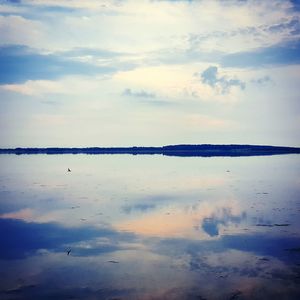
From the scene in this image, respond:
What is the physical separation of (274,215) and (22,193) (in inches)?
629

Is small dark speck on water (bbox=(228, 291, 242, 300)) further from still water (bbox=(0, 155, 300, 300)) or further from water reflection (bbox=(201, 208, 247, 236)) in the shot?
water reflection (bbox=(201, 208, 247, 236))

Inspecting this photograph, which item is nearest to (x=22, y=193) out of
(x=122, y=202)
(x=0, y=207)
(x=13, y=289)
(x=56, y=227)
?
(x=0, y=207)

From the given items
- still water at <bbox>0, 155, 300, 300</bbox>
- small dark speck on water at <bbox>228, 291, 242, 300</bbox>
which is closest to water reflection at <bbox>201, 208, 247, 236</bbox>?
still water at <bbox>0, 155, 300, 300</bbox>

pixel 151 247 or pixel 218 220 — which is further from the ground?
pixel 218 220

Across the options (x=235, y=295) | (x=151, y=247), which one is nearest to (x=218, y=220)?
(x=151, y=247)

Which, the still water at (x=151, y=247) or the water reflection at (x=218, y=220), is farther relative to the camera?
the water reflection at (x=218, y=220)

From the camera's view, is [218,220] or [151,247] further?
[218,220]

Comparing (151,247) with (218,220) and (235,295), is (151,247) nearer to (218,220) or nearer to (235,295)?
(235,295)

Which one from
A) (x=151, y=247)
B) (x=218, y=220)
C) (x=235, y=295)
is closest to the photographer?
(x=235, y=295)

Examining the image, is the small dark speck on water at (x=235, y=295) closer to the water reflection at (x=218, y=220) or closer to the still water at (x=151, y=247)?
the still water at (x=151, y=247)

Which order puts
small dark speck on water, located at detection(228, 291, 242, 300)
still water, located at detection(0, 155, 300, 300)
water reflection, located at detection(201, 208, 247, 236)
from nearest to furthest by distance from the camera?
small dark speck on water, located at detection(228, 291, 242, 300) → still water, located at detection(0, 155, 300, 300) → water reflection, located at detection(201, 208, 247, 236)

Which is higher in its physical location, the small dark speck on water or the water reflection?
the water reflection

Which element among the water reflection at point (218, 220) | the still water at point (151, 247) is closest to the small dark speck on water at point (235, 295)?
the still water at point (151, 247)

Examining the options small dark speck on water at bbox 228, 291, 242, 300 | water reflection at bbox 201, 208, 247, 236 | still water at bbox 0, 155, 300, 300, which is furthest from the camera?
water reflection at bbox 201, 208, 247, 236
